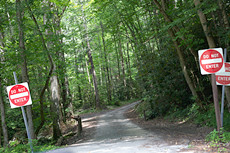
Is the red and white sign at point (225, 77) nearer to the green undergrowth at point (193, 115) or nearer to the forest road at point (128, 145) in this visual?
the forest road at point (128, 145)

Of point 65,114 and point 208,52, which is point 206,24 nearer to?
point 208,52

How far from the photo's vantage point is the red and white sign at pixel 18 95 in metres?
7.17

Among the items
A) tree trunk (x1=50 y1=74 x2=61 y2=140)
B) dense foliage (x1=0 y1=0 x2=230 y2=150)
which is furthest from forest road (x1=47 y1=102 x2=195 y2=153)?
tree trunk (x1=50 y1=74 x2=61 y2=140)

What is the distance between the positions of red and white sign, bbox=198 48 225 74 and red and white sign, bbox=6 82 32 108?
596 cm

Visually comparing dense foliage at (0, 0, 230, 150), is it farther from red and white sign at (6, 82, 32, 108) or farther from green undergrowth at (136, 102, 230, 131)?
red and white sign at (6, 82, 32, 108)

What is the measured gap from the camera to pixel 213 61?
6012 millimetres

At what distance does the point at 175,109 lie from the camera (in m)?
14.0

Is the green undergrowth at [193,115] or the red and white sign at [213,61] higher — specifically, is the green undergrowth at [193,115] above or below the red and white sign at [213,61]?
below

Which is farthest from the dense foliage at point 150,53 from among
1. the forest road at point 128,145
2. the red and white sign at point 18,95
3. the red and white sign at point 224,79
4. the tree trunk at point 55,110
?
the red and white sign at point 18,95

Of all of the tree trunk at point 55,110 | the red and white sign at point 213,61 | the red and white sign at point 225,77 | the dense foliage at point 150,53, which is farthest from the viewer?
the tree trunk at point 55,110

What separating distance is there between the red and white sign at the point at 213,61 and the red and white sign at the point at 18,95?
235 inches

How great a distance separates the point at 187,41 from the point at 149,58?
602 centimetres

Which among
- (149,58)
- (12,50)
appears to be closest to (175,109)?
(149,58)

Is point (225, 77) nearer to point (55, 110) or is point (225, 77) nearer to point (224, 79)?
point (224, 79)
